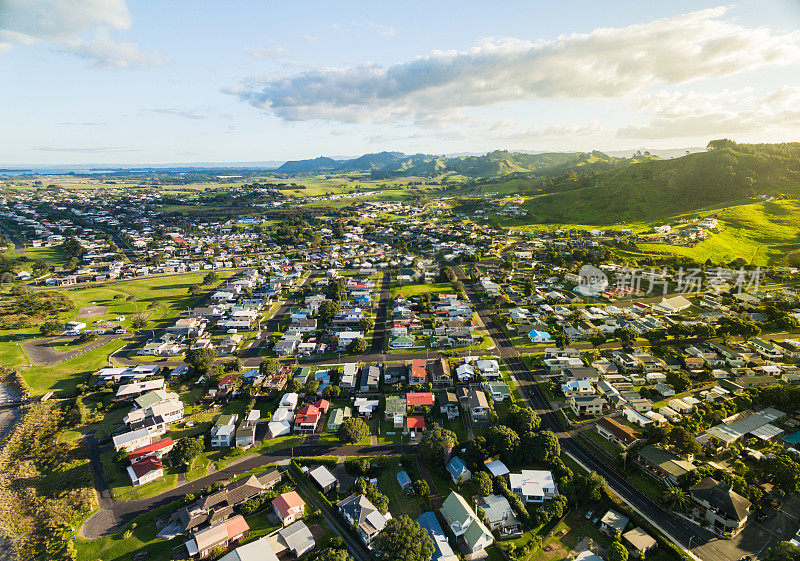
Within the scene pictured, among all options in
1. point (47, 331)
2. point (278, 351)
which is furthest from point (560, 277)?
point (47, 331)

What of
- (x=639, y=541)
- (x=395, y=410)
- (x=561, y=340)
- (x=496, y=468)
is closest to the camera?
(x=639, y=541)

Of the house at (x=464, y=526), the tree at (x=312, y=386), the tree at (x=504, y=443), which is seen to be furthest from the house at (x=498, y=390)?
the tree at (x=312, y=386)

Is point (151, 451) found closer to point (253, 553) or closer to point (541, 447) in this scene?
point (253, 553)

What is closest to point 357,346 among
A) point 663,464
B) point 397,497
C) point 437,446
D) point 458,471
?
point 437,446

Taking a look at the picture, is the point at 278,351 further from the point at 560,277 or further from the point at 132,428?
the point at 560,277

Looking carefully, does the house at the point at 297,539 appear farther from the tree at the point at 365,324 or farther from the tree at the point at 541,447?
the tree at the point at 365,324
